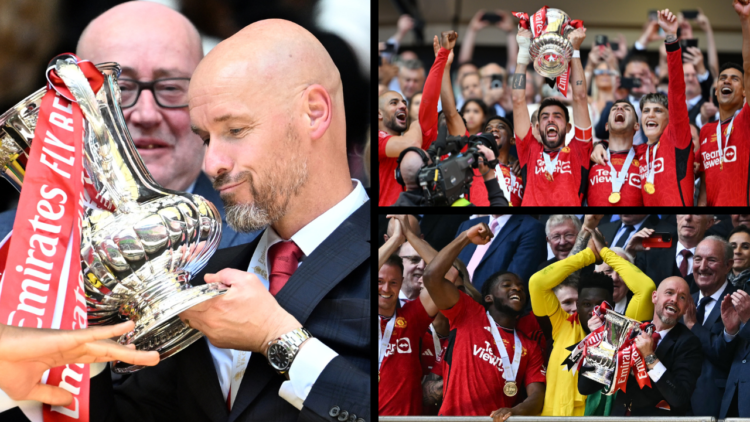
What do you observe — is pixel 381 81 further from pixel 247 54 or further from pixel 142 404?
pixel 142 404

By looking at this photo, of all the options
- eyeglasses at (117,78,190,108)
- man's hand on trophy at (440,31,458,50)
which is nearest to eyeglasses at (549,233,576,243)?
man's hand on trophy at (440,31,458,50)

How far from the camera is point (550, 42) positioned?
Result: 2727 mm

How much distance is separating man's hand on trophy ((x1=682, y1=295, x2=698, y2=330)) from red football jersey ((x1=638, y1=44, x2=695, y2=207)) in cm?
37

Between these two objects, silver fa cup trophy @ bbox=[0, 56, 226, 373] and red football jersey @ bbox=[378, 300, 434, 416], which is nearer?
silver fa cup trophy @ bbox=[0, 56, 226, 373]

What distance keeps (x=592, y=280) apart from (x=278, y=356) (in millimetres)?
1168

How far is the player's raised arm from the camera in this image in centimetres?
276

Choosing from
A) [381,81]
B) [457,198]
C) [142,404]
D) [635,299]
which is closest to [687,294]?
[635,299]

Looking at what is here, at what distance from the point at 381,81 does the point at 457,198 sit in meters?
0.52

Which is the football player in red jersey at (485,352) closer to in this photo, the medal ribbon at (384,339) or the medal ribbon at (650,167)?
the medal ribbon at (384,339)

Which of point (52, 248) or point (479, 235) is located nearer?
point (52, 248)

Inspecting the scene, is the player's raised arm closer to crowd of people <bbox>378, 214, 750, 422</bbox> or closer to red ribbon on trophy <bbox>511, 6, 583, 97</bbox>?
red ribbon on trophy <bbox>511, 6, 583, 97</bbox>

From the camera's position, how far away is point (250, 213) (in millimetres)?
2621

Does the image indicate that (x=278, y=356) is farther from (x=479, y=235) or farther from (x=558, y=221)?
(x=558, y=221)

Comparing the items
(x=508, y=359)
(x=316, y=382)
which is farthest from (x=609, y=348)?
(x=316, y=382)
